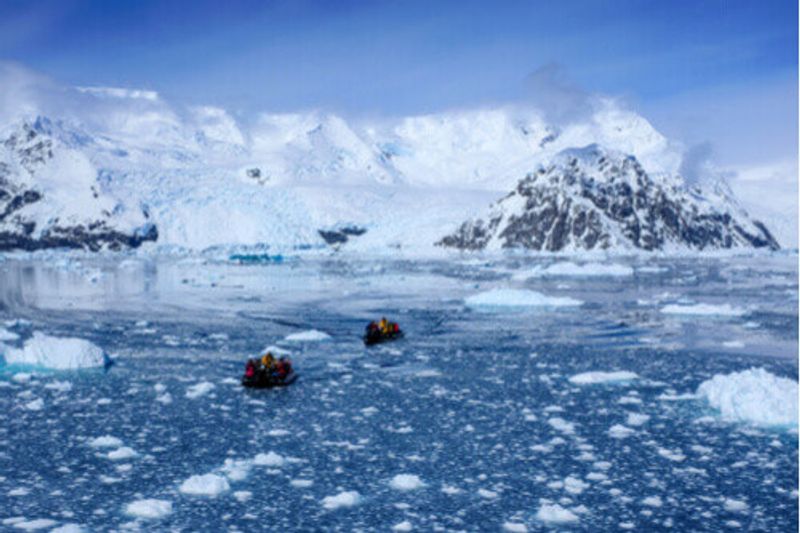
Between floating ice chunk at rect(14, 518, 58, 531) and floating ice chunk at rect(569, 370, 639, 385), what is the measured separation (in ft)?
44.4

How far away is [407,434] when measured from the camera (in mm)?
15656

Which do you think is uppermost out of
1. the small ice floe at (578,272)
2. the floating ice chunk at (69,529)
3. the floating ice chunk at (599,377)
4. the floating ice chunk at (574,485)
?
the small ice floe at (578,272)

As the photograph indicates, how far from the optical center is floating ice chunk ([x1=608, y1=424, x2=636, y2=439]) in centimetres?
1545

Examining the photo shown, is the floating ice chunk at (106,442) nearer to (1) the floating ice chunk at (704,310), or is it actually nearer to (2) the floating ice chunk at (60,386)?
(2) the floating ice chunk at (60,386)

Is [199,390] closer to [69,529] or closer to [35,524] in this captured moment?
[35,524]

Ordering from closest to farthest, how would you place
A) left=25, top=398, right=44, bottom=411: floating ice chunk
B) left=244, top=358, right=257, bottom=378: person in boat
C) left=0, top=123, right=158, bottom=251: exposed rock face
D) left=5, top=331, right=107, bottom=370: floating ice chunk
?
left=25, top=398, right=44, bottom=411: floating ice chunk
left=244, top=358, right=257, bottom=378: person in boat
left=5, top=331, right=107, bottom=370: floating ice chunk
left=0, top=123, right=158, bottom=251: exposed rock face

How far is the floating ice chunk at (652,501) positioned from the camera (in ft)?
38.6

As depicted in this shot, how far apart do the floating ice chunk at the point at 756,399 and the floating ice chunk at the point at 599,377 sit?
2972 millimetres

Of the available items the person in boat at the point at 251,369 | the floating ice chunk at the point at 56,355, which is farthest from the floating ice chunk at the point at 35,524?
the floating ice chunk at the point at 56,355

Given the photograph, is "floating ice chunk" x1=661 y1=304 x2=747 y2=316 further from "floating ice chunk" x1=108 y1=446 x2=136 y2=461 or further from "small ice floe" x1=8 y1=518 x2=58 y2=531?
"small ice floe" x1=8 y1=518 x2=58 y2=531

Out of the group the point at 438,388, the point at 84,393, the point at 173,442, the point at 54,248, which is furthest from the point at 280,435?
the point at 54,248

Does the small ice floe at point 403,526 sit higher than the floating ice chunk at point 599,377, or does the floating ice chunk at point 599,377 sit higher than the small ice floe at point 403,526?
the floating ice chunk at point 599,377

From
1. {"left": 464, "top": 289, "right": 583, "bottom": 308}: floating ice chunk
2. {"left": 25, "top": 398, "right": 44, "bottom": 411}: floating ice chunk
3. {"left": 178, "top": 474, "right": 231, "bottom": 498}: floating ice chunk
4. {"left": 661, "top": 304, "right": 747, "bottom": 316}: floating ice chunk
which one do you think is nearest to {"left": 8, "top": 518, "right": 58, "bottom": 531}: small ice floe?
{"left": 178, "top": 474, "right": 231, "bottom": 498}: floating ice chunk

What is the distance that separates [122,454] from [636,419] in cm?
1039
